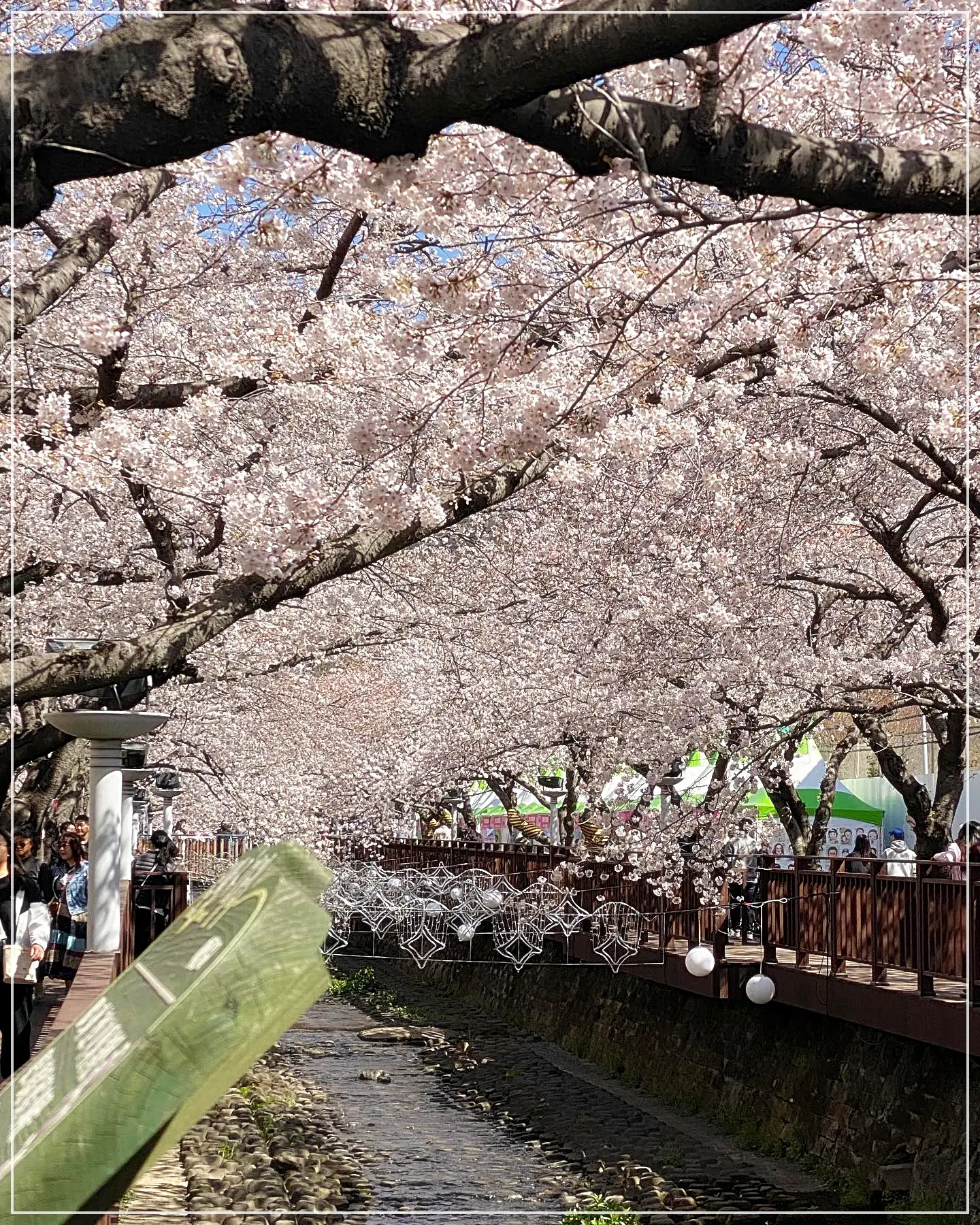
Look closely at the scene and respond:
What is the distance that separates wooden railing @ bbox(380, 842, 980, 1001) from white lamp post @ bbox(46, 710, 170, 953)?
627 centimetres

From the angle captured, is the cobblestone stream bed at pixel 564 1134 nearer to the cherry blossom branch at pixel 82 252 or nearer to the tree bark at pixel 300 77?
the cherry blossom branch at pixel 82 252

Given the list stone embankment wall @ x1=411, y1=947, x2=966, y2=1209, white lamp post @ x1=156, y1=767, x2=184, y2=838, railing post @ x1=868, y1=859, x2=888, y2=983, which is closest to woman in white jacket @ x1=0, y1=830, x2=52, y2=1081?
railing post @ x1=868, y1=859, x2=888, y2=983

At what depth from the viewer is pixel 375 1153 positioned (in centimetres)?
1694

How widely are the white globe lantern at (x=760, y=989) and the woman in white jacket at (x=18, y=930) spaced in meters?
7.94

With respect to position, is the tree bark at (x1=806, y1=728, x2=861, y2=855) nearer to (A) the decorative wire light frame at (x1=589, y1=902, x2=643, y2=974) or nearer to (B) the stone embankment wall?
(B) the stone embankment wall

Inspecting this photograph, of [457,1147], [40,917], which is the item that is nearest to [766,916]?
[457,1147]

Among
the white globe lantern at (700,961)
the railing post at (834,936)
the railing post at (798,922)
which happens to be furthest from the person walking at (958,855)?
the white globe lantern at (700,961)

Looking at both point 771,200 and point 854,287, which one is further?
point 854,287

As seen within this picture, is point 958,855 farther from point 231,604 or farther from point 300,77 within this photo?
point 300,77

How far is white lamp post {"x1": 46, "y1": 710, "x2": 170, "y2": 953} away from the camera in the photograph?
36.5 feet

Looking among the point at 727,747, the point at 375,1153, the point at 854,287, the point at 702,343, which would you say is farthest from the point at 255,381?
the point at 375,1153

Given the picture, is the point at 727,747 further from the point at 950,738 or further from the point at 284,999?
the point at 284,999

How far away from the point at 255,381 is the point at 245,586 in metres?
1.46

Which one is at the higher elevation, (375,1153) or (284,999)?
(284,999)
